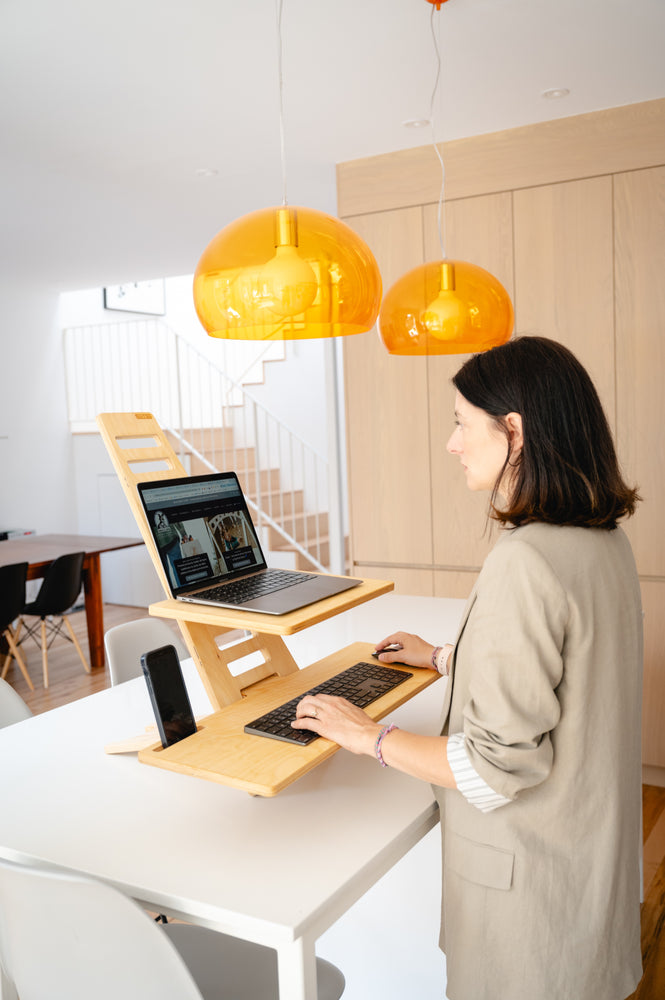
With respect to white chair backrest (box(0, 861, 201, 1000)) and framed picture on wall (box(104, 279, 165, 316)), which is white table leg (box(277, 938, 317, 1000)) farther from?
framed picture on wall (box(104, 279, 165, 316))

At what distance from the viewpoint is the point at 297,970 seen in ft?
3.81

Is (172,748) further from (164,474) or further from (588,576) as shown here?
(588,576)

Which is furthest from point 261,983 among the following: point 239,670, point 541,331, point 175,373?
point 175,373

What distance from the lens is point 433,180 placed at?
408 centimetres

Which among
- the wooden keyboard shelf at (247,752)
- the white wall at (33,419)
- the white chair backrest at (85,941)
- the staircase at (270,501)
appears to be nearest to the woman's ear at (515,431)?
the wooden keyboard shelf at (247,752)

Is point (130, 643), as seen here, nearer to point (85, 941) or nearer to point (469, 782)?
point (85, 941)

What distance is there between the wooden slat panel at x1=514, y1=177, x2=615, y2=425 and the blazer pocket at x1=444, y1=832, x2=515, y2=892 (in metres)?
2.76

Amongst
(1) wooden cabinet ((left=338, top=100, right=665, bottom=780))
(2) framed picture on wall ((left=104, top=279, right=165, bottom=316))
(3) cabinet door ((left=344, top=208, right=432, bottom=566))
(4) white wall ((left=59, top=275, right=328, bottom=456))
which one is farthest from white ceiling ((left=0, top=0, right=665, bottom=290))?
(2) framed picture on wall ((left=104, top=279, right=165, bottom=316))

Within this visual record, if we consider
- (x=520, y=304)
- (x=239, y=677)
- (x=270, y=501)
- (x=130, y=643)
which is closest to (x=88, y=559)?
(x=270, y=501)

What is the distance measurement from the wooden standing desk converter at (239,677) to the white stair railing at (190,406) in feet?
19.1

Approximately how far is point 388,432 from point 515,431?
3077 mm

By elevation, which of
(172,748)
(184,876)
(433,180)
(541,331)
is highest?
(433,180)

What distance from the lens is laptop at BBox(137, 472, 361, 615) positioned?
61.9 inches

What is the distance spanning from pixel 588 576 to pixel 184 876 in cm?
76
